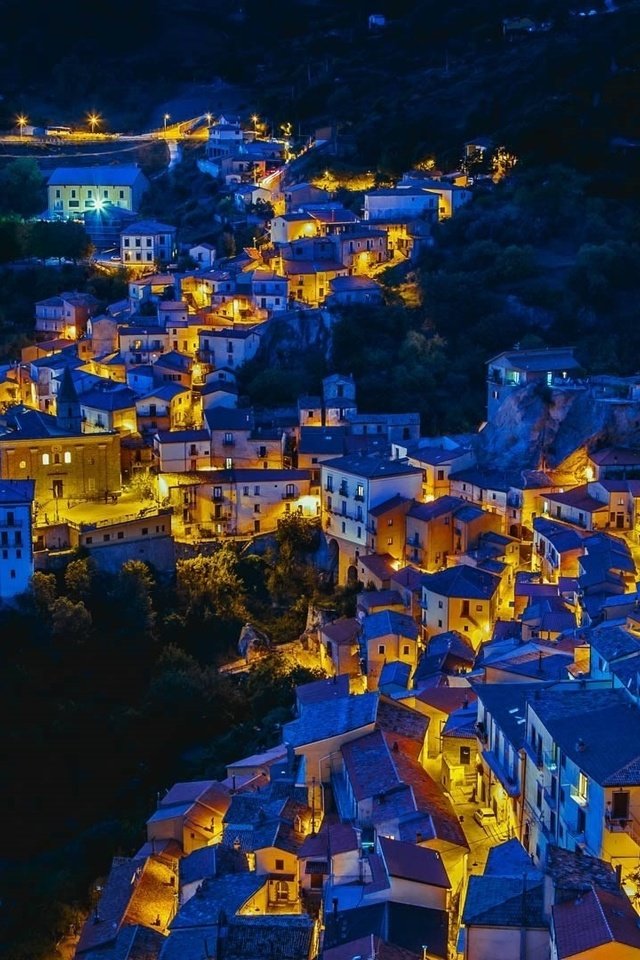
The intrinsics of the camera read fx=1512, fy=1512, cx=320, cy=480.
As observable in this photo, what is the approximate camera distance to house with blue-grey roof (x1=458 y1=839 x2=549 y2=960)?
14164mm

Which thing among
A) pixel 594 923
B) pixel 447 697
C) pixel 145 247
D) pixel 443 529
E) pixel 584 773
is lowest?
pixel 447 697

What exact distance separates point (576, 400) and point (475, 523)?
4166 millimetres

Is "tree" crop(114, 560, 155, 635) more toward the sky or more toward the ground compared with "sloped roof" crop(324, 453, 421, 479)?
more toward the ground

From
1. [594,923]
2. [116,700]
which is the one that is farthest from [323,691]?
[594,923]

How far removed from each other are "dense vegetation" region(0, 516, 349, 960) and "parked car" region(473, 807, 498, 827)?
535cm

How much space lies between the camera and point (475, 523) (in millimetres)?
27641

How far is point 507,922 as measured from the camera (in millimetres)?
14180

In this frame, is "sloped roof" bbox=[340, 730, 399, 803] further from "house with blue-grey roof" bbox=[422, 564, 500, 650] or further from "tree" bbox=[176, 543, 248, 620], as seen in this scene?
"tree" bbox=[176, 543, 248, 620]

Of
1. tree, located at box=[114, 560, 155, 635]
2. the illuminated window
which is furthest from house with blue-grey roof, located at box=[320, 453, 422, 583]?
the illuminated window

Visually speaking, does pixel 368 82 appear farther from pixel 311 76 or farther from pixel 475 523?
pixel 475 523

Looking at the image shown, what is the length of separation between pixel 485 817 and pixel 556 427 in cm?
1314

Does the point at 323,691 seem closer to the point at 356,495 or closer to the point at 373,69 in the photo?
the point at 356,495

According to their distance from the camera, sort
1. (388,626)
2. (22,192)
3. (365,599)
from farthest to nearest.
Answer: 1. (22,192)
2. (365,599)
3. (388,626)

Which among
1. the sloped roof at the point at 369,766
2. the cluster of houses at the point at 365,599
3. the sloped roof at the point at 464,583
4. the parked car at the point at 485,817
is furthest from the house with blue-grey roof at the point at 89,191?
the parked car at the point at 485,817
